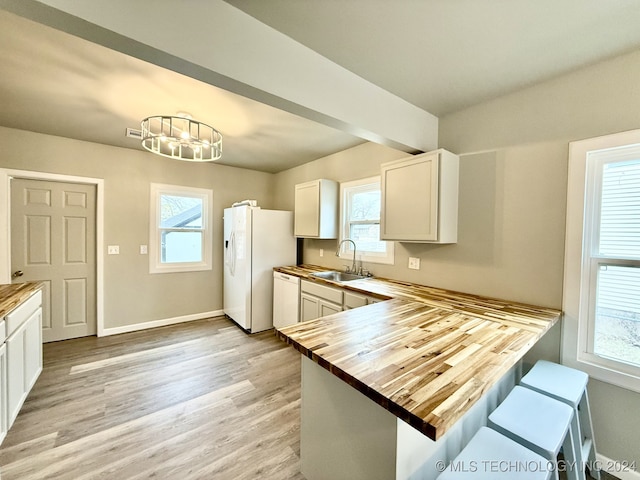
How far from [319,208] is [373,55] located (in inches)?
76.4

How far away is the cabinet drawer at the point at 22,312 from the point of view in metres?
1.72

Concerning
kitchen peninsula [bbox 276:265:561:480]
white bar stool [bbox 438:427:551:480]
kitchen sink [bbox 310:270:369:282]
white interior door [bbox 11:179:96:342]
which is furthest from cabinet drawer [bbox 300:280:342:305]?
white interior door [bbox 11:179:96:342]

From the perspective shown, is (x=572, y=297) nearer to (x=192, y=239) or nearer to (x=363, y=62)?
(x=363, y=62)

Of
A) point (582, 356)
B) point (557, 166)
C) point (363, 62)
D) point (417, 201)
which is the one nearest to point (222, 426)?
point (417, 201)

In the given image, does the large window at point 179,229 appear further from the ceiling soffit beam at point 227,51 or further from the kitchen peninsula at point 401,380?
the kitchen peninsula at point 401,380

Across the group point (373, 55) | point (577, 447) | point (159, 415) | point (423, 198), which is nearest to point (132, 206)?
point (159, 415)

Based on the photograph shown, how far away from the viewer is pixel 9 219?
2.79 metres

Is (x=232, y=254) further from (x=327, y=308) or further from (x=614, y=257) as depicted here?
(x=614, y=257)

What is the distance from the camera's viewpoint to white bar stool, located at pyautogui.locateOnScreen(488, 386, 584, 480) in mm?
1047

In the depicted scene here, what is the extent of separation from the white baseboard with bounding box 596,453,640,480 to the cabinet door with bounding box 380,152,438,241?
164 cm

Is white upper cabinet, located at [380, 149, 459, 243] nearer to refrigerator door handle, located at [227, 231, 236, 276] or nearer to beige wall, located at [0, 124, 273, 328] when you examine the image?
refrigerator door handle, located at [227, 231, 236, 276]

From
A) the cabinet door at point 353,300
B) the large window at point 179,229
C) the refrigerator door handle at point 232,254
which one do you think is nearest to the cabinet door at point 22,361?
the large window at point 179,229

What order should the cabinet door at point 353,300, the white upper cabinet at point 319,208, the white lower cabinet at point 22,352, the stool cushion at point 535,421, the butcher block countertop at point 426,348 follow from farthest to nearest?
1. the white upper cabinet at point 319,208
2. the cabinet door at point 353,300
3. the white lower cabinet at point 22,352
4. the stool cushion at point 535,421
5. the butcher block countertop at point 426,348

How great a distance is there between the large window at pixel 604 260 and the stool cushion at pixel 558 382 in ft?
0.73
